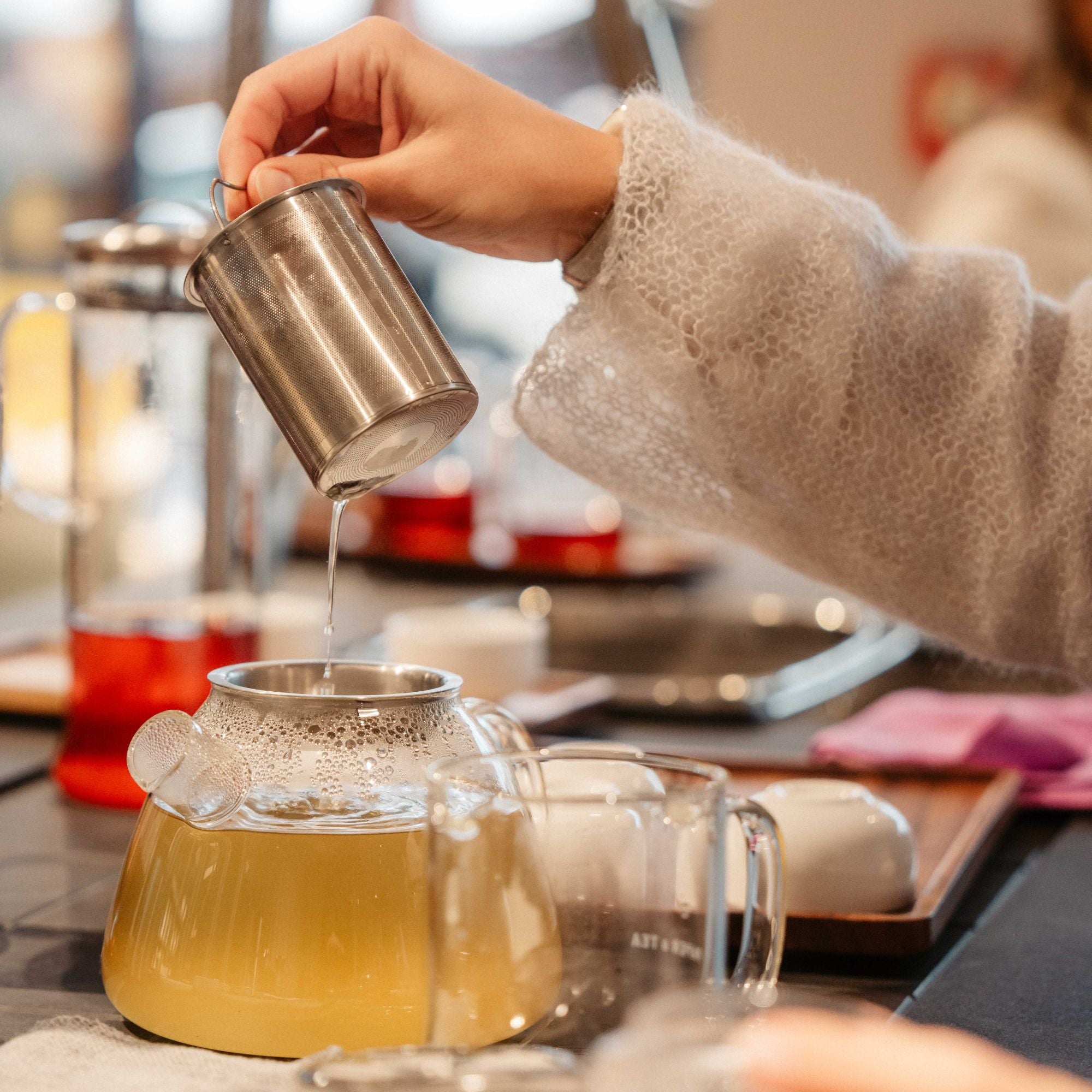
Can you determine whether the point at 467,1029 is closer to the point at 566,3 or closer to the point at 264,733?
the point at 264,733

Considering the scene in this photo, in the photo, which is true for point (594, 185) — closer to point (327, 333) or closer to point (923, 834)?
point (327, 333)

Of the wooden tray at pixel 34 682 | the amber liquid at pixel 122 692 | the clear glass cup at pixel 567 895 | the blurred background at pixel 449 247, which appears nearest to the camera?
the clear glass cup at pixel 567 895

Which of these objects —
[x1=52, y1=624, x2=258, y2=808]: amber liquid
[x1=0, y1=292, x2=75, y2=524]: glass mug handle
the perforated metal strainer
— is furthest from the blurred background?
the perforated metal strainer

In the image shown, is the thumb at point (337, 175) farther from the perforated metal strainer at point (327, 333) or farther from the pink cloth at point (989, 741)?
the pink cloth at point (989, 741)

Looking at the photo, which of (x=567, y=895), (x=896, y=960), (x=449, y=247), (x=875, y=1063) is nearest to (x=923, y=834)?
(x=896, y=960)

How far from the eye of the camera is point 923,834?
2.98 feet

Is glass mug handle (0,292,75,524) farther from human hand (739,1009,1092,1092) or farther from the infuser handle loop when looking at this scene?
human hand (739,1009,1092,1092)

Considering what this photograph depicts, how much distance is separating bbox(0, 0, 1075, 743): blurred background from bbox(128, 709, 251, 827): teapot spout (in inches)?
13.4

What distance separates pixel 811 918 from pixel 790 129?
3.21m

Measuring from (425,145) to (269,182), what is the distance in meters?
0.08

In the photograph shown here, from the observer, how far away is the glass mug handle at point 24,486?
1.00m

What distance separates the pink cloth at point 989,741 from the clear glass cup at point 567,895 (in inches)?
23.0

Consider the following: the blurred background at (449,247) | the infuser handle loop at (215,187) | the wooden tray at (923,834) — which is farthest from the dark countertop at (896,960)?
the infuser handle loop at (215,187)

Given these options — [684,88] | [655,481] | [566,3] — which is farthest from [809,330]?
[566,3]
